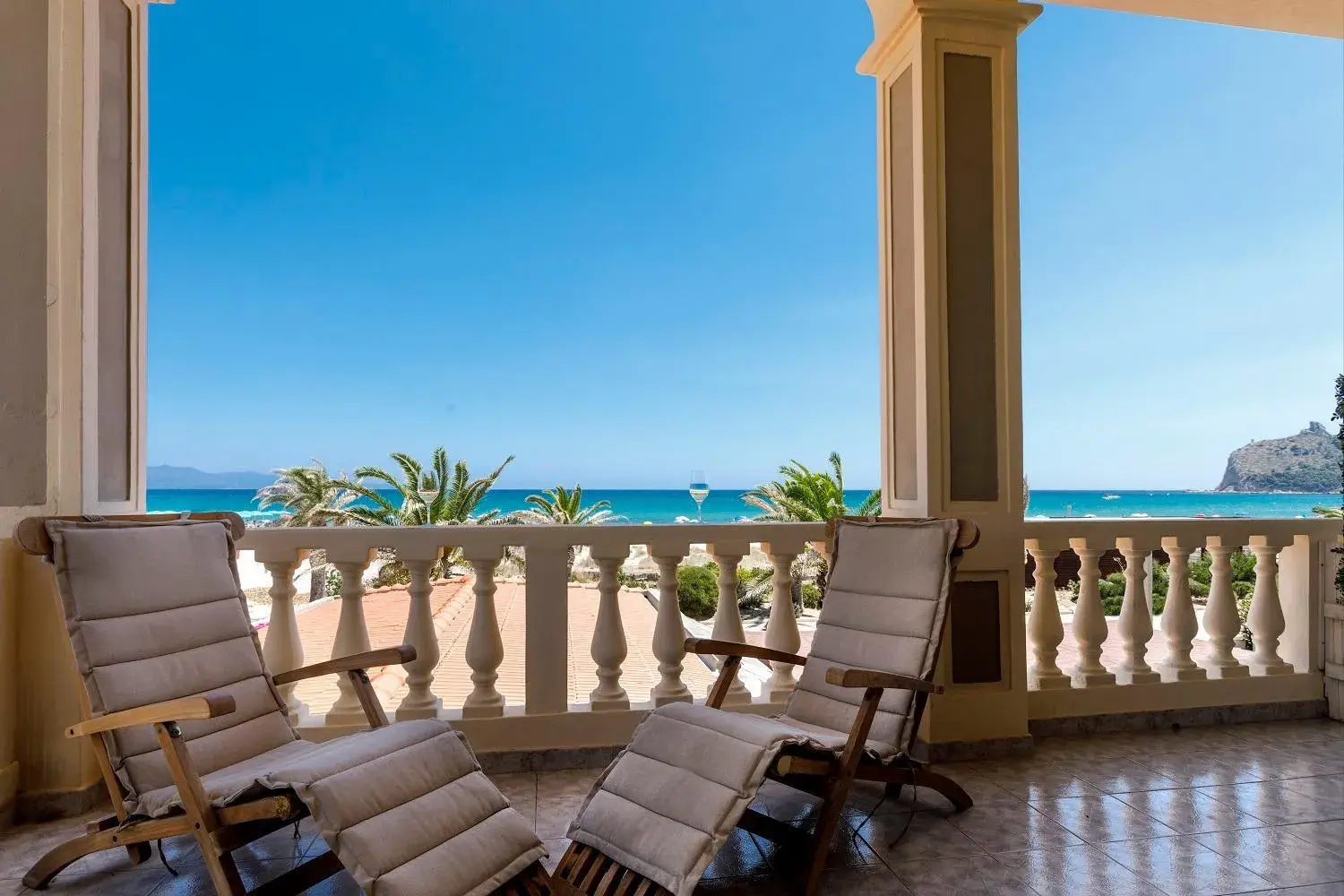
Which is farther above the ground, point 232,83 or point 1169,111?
point 232,83

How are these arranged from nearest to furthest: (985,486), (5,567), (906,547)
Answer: (5,567)
(906,547)
(985,486)

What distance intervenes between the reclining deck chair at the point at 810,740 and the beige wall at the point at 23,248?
7.12 ft

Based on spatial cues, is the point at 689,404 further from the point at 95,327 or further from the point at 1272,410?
the point at 95,327

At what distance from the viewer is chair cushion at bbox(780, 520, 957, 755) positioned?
2455 mm

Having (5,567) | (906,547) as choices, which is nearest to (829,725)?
(906,547)

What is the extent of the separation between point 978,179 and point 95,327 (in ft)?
11.5

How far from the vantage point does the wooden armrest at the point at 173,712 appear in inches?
68.1

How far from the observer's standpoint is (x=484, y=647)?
2.98 m

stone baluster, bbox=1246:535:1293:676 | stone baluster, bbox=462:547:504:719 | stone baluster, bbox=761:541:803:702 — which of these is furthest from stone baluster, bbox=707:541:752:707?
stone baluster, bbox=1246:535:1293:676

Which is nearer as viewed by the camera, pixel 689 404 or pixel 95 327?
pixel 95 327

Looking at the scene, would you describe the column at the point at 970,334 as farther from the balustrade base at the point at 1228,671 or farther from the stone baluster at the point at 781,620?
the balustrade base at the point at 1228,671

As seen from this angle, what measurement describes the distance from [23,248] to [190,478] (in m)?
43.1

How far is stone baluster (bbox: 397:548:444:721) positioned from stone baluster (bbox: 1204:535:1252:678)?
3559 millimetres

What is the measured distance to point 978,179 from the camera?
10.5 ft
